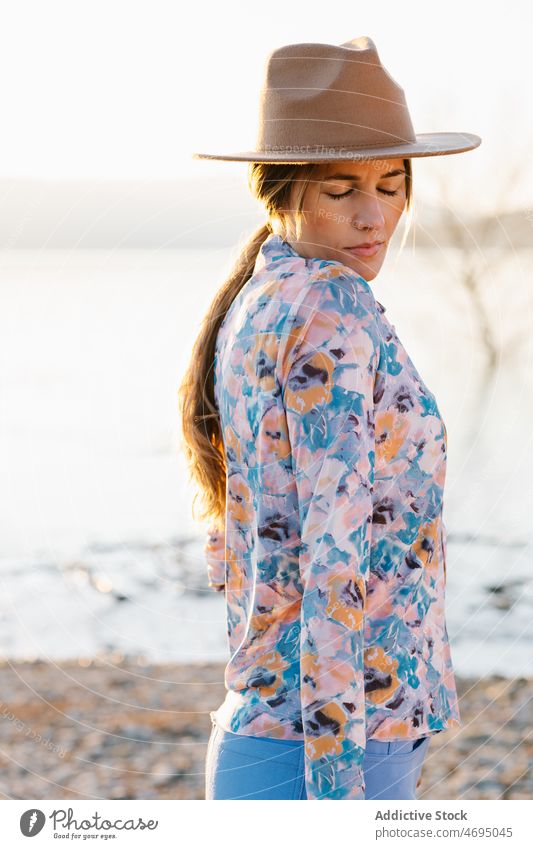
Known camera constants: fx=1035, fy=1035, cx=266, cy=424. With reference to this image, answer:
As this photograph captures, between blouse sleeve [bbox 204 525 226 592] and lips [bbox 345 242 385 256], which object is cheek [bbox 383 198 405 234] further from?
blouse sleeve [bbox 204 525 226 592]

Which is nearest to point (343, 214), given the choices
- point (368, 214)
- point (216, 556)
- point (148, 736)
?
point (368, 214)

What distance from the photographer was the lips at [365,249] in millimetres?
1602

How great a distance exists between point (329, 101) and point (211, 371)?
50cm

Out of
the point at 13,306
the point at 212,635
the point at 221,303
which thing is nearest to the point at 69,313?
the point at 13,306

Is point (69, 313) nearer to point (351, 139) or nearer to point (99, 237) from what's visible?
point (99, 237)

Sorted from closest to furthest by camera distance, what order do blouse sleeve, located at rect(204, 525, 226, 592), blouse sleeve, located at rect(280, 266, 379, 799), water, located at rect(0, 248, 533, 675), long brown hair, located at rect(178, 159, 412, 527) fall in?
blouse sleeve, located at rect(280, 266, 379, 799)
long brown hair, located at rect(178, 159, 412, 527)
blouse sleeve, located at rect(204, 525, 226, 592)
water, located at rect(0, 248, 533, 675)

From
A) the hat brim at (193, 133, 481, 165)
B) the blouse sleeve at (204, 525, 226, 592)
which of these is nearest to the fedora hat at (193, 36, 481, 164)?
the hat brim at (193, 133, 481, 165)

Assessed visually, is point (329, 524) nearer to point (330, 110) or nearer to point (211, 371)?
point (211, 371)

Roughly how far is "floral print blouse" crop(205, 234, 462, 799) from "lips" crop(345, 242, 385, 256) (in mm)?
106

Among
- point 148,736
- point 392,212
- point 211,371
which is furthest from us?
point 148,736

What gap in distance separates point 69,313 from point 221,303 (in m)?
16.0

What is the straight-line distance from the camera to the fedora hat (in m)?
1.58

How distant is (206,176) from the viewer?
3.33 metres

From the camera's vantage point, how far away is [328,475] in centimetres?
141
